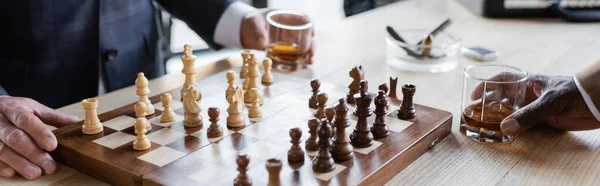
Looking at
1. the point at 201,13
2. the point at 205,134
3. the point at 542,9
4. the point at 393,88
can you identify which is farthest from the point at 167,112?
the point at 542,9

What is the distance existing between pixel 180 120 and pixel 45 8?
677 millimetres

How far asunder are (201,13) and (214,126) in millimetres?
899

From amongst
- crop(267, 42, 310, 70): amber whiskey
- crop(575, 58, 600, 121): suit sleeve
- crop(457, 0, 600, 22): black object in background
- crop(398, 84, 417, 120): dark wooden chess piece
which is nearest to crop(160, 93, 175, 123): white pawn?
crop(398, 84, 417, 120): dark wooden chess piece

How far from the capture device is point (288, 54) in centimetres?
189

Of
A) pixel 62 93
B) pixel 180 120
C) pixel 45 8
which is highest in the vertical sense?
pixel 45 8

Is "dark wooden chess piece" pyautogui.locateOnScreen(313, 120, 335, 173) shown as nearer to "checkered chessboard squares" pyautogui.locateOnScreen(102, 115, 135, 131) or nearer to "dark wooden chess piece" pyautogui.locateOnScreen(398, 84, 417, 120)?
"dark wooden chess piece" pyautogui.locateOnScreen(398, 84, 417, 120)

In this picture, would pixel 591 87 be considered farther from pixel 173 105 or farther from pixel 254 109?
pixel 173 105

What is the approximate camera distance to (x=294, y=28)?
183cm

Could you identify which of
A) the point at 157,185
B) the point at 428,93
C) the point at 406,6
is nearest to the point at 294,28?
the point at 428,93

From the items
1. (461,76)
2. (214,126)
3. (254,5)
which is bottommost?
(254,5)

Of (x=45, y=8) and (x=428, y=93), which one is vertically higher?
(x=45, y=8)

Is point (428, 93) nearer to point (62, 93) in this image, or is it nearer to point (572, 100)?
point (572, 100)

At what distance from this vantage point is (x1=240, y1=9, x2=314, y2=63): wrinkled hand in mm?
1972

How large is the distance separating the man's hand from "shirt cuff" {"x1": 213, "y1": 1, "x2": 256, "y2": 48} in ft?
2.79
